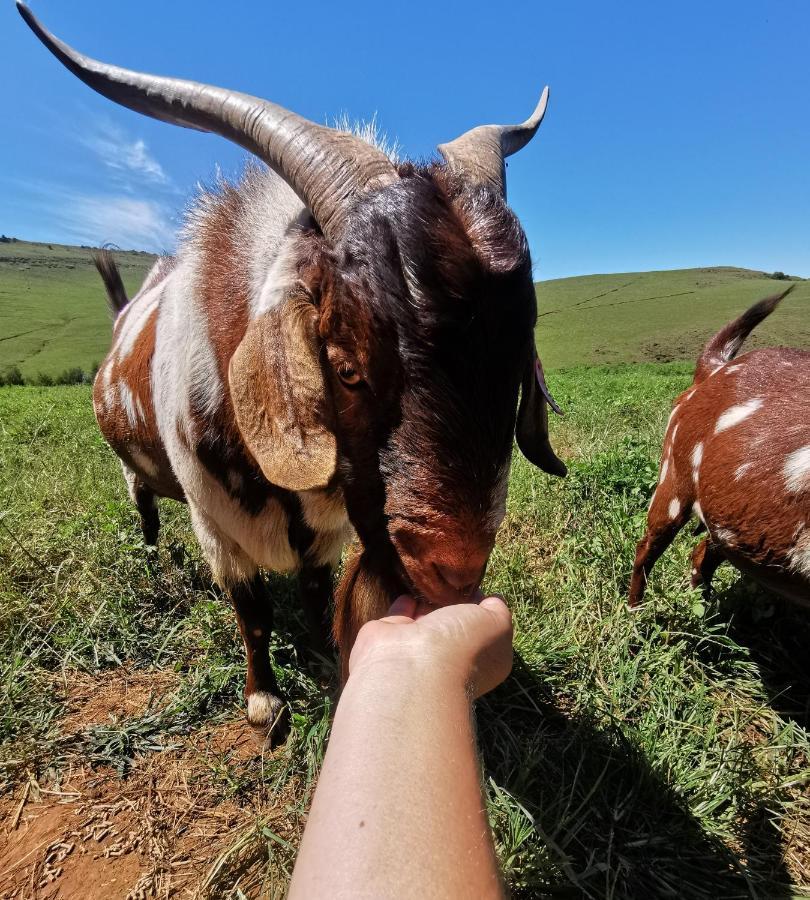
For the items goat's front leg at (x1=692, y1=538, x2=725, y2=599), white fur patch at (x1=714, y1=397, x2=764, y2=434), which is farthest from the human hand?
goat's front leg at (x1=692, y1=538, x2=725, y2=599)

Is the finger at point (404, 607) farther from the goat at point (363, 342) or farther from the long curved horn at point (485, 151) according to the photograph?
the long curved horn at point (485, 151)

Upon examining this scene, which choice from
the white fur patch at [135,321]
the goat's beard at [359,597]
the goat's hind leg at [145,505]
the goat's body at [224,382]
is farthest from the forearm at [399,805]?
the goat's hind leg at [145,505]

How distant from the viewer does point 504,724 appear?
2.72m

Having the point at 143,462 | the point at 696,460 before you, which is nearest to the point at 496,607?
the point at 696,460

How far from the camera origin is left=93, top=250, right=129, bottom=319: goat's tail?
198 inches

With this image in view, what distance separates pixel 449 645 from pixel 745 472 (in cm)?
273

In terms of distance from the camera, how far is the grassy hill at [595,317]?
110ft

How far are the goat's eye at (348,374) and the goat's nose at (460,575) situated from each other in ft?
2.06

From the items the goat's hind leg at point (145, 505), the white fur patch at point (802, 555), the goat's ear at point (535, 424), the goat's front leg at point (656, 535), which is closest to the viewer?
the goat's ear at point (535, 424)

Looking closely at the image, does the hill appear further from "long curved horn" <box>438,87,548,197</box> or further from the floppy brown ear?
the floppy brown ear

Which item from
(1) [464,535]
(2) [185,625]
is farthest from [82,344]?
(1) [464,535]

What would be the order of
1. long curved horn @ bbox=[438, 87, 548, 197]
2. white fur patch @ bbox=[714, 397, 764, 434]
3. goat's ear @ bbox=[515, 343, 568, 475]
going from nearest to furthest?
long curved horn @ bbox=[438, 87, 548, 197]
goat's ear @ bbox=[515, 343, 568, 475]
white fur patch @ bbox=[714, 397, 764, 434]

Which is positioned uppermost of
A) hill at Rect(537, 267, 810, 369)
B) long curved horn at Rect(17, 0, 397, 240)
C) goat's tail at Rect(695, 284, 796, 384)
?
hill at Rect(537, 267, 810, 369)

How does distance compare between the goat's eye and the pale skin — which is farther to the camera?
the goat's eye
